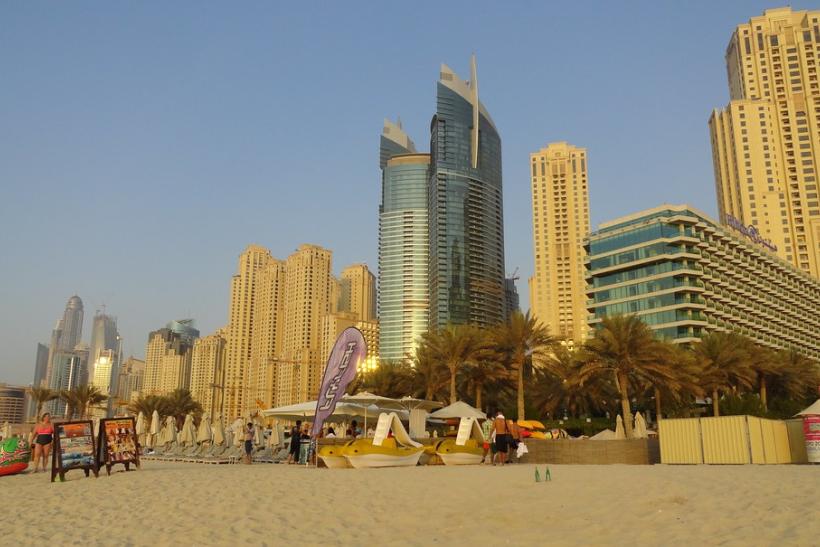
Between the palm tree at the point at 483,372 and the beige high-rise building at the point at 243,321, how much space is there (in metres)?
115

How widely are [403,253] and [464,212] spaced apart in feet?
85.4


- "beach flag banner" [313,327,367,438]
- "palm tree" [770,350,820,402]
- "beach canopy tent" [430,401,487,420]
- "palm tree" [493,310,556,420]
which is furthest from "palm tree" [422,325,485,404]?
"palm tree" [770,350,820,402]

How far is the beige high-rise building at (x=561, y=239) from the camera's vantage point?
169m

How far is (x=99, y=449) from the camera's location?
16.2m

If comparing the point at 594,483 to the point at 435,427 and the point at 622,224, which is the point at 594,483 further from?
the point at 622,224

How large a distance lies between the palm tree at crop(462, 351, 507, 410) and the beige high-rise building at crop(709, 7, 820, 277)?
109089 millimetres

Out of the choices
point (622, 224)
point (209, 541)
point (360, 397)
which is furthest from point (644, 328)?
point (622, 224)

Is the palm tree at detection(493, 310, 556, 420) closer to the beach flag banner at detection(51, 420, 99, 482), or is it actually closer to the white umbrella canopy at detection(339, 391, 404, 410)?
the white umbrella canopy at detection(339, 391, 404, 410)

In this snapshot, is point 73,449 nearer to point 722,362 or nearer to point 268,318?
point 722,362

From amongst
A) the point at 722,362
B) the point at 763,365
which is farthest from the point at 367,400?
the point at 763,365

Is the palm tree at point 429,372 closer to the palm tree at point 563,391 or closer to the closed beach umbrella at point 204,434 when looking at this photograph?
the palm tree at point 563,391

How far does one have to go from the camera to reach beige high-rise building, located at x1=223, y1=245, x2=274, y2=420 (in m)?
153

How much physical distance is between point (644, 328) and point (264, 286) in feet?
454

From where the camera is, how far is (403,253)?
164 m
